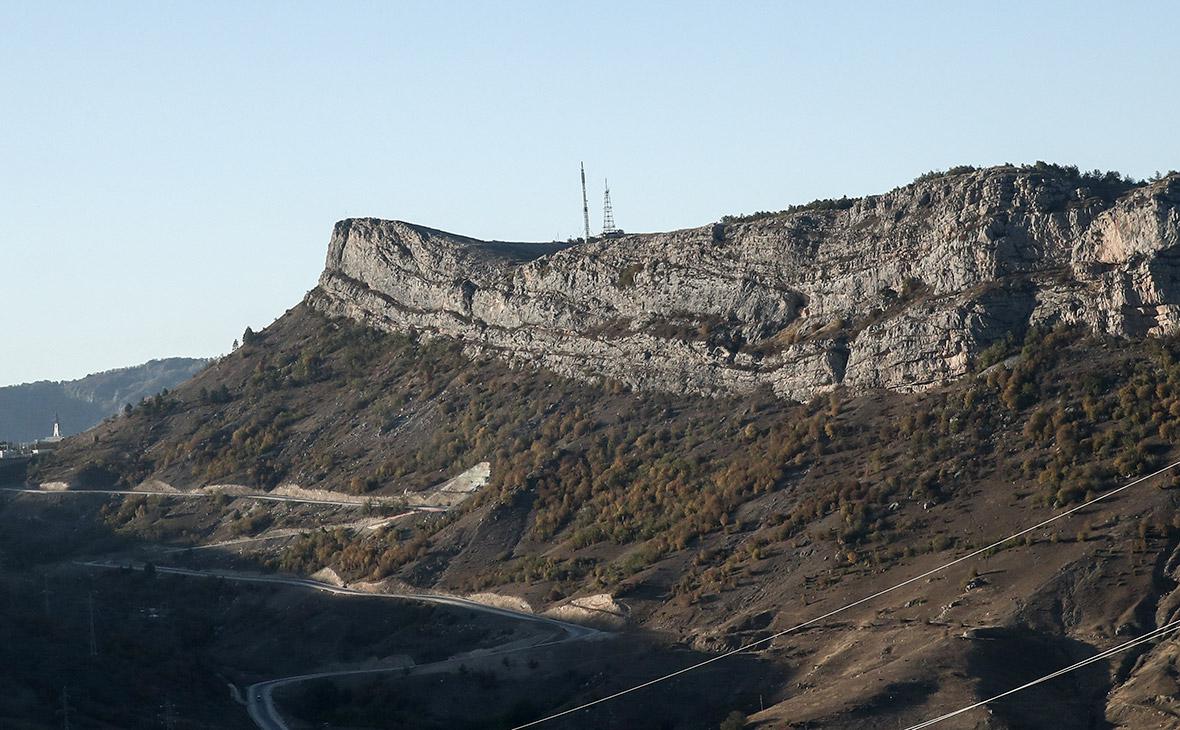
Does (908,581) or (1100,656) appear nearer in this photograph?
(1100,656)

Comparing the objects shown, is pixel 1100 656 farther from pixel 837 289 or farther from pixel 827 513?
pixel 837 289

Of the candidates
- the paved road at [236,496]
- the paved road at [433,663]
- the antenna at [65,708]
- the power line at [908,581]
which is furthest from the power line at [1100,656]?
the paved road at [236,496]

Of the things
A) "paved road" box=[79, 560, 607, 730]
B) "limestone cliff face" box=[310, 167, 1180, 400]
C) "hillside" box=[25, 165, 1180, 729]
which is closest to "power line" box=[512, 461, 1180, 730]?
"hillside" box=[25, 165, 1180, 729]

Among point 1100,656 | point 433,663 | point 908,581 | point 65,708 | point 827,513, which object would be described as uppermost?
point 827,513

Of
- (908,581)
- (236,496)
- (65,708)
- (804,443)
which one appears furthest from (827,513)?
(236,496)

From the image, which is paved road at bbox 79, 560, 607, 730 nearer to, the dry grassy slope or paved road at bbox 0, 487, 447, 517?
the dry grassy slope

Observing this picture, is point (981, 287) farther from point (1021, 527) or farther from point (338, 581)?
point (338, 581)
